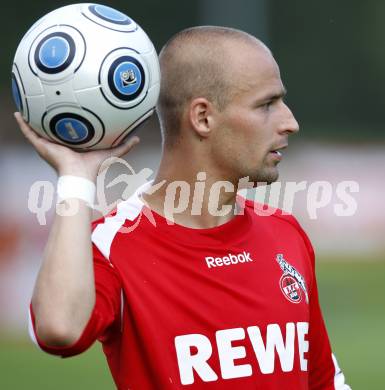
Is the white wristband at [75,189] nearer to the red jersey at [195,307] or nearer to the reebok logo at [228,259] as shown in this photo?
the red jersey at [195,307]

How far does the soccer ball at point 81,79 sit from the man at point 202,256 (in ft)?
0.23

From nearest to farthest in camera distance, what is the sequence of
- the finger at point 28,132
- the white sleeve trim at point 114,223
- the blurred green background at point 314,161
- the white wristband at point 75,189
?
the white wristband at point 75,189
the finger at point 28,132
the white sleeve trim at point 114,223
the blurred green background at point 314,161

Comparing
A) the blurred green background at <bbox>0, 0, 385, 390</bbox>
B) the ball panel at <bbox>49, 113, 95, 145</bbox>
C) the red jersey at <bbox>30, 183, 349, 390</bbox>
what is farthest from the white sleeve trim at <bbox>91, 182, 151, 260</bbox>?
the blurred green background at <bbox>0, 0, 385, 390</bbox>

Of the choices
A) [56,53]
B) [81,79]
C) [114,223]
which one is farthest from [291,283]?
[56,53]

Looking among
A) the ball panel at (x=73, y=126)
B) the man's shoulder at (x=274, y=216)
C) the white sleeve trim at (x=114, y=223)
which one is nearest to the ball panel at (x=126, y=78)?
the ball panel at (x=73, y=126)

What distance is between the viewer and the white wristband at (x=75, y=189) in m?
3.03

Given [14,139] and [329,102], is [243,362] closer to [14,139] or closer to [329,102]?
[14,139]

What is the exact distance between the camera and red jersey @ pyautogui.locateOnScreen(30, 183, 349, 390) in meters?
3.22

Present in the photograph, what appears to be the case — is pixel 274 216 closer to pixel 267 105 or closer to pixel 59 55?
pixel 267 105

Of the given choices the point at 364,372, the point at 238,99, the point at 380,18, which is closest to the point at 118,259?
the point at 238,99

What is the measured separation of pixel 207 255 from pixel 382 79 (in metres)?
19.6

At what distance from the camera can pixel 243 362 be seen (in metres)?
3.28

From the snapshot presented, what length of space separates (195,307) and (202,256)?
0.68 feet

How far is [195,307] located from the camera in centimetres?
329
